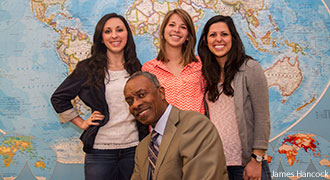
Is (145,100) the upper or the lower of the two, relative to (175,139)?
upper

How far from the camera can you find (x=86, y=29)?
3072 mm

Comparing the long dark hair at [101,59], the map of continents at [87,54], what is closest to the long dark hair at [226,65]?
the long dark hair at [101,59]

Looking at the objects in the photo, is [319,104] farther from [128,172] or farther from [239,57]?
[128,172]

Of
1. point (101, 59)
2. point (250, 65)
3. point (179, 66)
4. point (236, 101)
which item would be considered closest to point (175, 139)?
point (236, 101)

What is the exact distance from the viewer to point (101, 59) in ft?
7.39

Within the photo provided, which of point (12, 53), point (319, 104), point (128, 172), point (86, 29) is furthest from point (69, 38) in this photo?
point (319, 104)

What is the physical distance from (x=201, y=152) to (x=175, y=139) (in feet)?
0.49

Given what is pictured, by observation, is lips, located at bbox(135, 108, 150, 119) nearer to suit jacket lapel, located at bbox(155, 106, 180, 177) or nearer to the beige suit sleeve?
suit jacket lapel, located at bbox(155, 106, 180, 177)

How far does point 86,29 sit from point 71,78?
1034 mm

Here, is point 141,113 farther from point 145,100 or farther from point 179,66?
point 179,66

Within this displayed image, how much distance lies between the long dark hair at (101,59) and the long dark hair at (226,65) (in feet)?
1.95

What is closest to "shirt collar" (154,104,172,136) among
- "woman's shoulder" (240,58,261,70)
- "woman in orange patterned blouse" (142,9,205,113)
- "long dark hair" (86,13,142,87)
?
"woman in orange patterned blouse" (142,9,205,113)

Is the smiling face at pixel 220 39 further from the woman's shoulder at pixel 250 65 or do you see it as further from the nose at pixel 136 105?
the nose at pixel 136 105

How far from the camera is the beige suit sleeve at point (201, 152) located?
1146 millimetres
